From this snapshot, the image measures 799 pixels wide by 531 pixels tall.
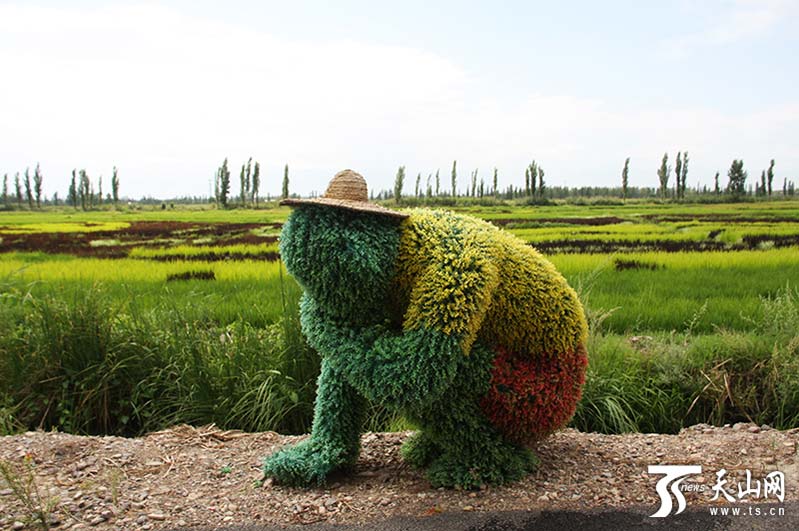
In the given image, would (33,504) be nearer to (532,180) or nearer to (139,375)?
(139,375)

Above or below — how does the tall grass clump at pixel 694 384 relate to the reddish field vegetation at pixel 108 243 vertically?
below

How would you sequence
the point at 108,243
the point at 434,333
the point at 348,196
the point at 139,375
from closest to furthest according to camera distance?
the point at 434,333
the point at 348,196
the point at 139,375
the point at 108,243

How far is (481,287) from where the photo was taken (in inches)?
99.3

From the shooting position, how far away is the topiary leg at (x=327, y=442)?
284 cm

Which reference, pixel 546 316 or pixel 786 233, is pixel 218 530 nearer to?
pixel 546 316

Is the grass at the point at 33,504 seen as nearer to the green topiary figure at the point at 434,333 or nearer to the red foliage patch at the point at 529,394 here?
the green topiary figure at the point at 434,333

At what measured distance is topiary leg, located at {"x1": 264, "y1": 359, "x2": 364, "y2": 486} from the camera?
2838 mm

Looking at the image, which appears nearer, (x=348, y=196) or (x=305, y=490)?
(x=348, y=196)

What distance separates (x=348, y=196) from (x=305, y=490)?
1349 mm

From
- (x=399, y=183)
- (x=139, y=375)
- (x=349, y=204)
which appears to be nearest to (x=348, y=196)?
(x=349, y=204)

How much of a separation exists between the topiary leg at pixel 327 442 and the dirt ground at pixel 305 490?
80 millimetres

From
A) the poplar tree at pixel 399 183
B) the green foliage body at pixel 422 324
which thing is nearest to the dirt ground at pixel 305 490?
the green foliage body at pixel 422 324

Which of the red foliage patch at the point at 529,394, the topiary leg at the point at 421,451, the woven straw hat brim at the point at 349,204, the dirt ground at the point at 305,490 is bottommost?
the dirt ground at the point at 305,490

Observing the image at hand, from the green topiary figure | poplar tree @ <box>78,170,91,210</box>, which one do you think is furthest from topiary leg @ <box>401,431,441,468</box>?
poplar tree @ <box>78,170,91,210</box>
